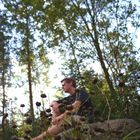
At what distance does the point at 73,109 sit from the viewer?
409 centimetres

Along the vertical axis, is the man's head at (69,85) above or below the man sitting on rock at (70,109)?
above

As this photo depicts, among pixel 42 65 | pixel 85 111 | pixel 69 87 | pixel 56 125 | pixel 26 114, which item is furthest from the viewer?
pixel 42 65

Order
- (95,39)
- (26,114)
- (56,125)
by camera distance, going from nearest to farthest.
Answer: (26,114) < (56,125) < (95,39)

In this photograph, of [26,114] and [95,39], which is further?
[95,39]

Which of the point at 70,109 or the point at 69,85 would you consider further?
the point at 69,85

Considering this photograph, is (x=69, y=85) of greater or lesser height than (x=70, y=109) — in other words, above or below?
above

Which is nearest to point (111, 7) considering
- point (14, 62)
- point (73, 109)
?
point (14, 62)

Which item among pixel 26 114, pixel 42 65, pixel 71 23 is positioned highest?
pixel 42 65

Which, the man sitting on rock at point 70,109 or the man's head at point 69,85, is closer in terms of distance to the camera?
the man sitting on rock at point 70,109

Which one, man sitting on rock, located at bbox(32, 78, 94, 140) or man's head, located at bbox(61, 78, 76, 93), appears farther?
man's head, located at bbox(61, 78, 76, 93)

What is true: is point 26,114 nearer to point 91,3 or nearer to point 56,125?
point 56,125

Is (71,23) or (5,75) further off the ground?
(5,75)

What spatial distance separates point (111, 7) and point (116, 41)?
67.3 inches

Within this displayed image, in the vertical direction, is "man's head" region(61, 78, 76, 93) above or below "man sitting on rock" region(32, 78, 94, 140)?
above
